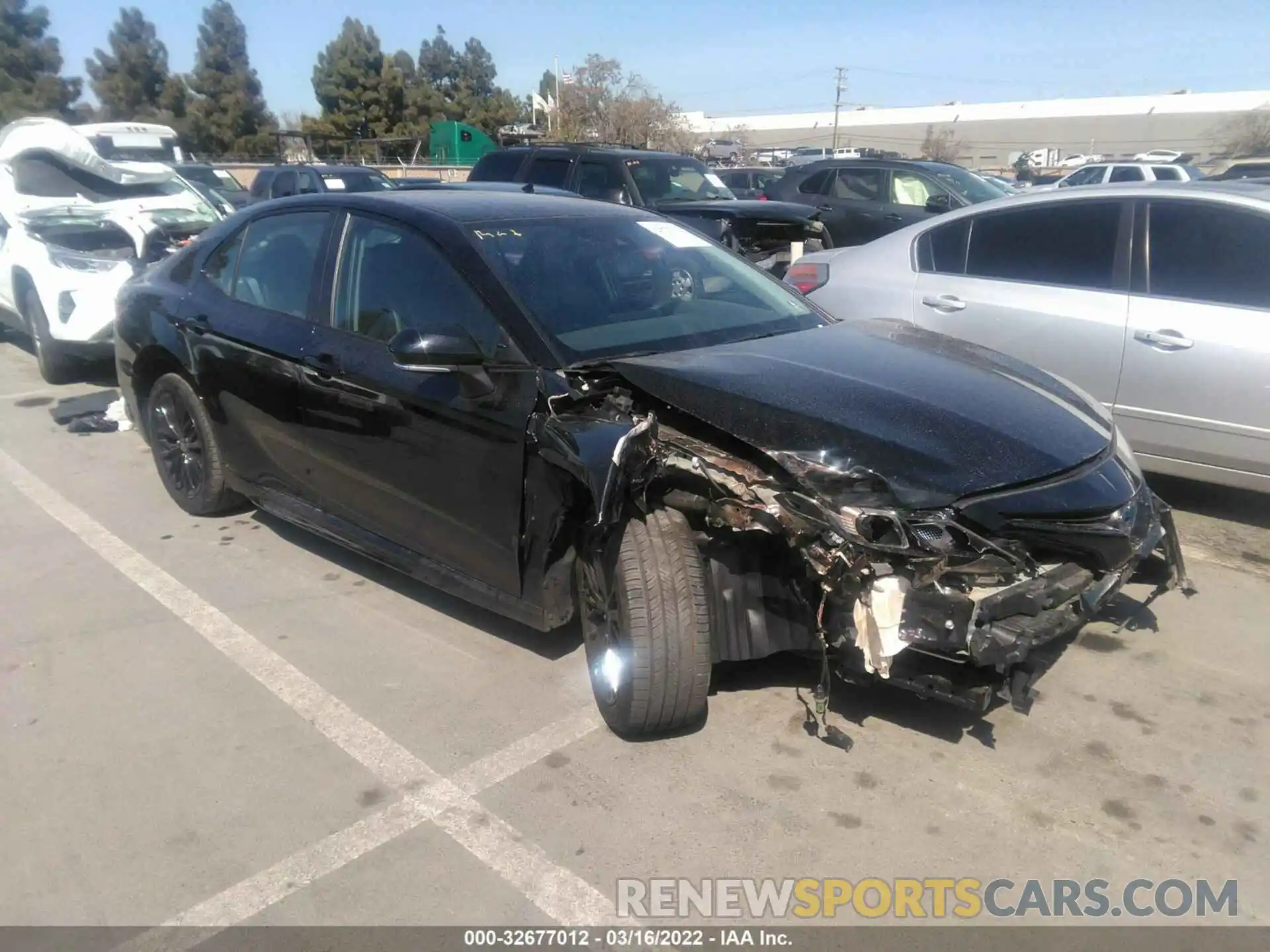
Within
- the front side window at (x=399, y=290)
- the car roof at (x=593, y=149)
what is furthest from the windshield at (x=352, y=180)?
the front side window at (x=399, y=290)

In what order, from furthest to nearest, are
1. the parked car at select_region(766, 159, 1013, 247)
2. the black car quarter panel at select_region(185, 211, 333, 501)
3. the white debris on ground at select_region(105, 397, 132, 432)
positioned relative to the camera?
1. the parked car at select_region(766, 159, 1013, 247)
2. the white debris on ground at select_region(105, 397, 132, 432)
3. the black car quarter panel at select_region(185, 211, 333, 501)

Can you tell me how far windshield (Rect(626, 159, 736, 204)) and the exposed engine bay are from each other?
8.21 meters

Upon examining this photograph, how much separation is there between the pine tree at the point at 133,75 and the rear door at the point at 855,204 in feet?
170

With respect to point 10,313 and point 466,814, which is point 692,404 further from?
point 10,313

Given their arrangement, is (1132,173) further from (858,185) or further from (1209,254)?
(1209,254)

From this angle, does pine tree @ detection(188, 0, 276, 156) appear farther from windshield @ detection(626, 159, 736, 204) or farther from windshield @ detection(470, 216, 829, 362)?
windshield @ detection(470, 216, 829, 362)

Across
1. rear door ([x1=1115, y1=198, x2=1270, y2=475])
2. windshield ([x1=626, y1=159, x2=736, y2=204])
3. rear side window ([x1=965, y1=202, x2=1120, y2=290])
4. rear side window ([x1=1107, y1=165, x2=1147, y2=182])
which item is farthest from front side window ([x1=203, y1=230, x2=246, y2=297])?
rear side window ([x1=1107, y1=165, x2=1147, y2=182])

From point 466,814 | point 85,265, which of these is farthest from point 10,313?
point 466,814

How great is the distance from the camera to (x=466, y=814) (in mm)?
2943

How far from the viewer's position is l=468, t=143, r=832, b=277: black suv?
9.98m

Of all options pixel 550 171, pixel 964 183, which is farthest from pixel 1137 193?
pixel 964 183

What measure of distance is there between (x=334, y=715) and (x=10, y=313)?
741 cm

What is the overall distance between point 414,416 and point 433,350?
44 cm

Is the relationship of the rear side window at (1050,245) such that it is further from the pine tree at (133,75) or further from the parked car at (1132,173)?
the pine tree at (133,75)
